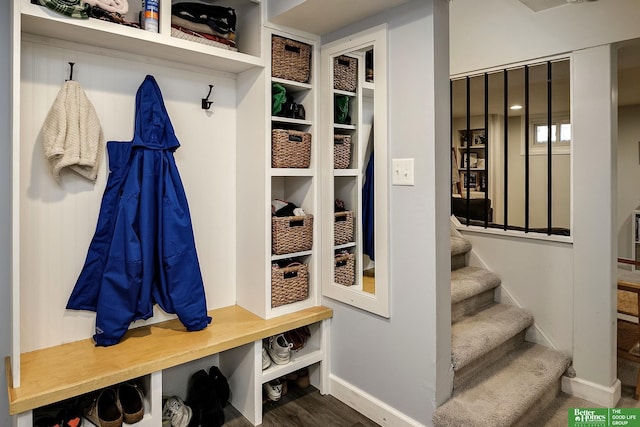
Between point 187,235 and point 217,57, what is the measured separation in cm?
93

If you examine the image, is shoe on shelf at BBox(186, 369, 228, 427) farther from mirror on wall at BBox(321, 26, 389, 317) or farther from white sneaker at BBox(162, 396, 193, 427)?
mirror on wall at BBox(321, 26, 389, 317)

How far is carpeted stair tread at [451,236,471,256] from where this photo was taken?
9.72 ft

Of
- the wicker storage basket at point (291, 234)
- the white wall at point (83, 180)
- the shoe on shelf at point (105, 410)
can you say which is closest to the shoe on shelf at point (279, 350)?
the white wall at point (83, 180)

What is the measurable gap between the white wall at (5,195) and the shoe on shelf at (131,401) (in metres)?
0.48

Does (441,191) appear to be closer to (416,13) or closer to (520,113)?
(416,13)

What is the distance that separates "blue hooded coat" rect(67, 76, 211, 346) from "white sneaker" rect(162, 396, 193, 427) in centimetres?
42

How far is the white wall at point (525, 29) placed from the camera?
Result: 87.5 inches

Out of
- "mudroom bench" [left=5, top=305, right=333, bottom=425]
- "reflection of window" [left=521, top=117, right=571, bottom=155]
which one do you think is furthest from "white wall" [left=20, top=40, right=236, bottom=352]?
Result: "reflection of window" [left=521, top=117, right=571, bottom=155]

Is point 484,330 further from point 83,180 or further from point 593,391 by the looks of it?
point 83,180

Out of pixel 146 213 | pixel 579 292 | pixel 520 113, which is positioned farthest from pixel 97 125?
pixel 520 113

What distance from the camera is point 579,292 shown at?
8.02ft

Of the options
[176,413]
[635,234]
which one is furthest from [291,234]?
[635,234]

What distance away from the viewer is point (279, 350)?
2.29m

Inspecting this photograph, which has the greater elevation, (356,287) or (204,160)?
(204,160)
